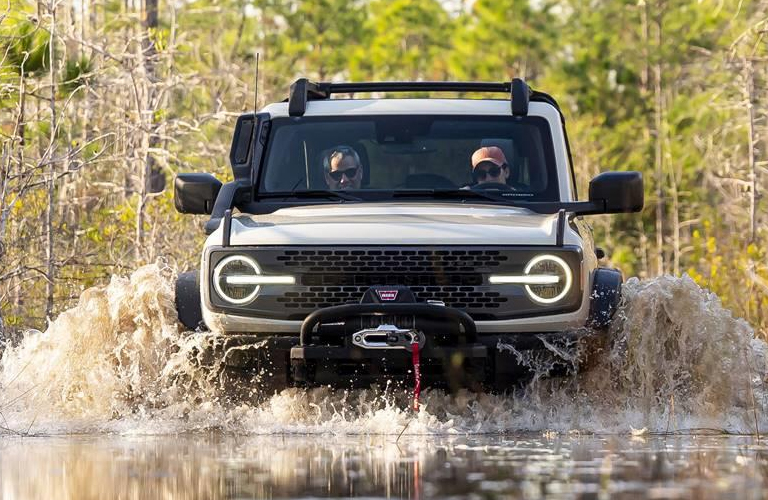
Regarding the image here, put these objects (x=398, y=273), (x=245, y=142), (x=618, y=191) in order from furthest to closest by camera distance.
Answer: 1. (x=245, y=142)
2. (x=618, y=191)
3. (x=398, y=273)

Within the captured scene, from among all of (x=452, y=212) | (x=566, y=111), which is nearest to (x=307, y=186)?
(x=452, y=212)

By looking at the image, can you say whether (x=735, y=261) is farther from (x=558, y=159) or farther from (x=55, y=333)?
(x=55, y=333)

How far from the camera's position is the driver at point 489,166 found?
10727 mm

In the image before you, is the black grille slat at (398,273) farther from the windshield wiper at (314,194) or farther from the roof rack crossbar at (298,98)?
the roof rack crossbar at (298,98)

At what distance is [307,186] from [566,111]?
128 feet

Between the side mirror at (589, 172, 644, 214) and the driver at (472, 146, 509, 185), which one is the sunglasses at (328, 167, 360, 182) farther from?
the side mirror at (589, 172, 644, 214)

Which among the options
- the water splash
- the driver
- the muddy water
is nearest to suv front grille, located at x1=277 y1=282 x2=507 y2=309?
the muddy water

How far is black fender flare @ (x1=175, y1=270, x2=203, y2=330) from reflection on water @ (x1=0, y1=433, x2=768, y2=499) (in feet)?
2.01

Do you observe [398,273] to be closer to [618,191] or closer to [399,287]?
[399,287]

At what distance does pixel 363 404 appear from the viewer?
31.2ft

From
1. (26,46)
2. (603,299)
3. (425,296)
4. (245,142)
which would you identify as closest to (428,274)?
(425,296)

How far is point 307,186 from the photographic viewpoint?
10.7 m

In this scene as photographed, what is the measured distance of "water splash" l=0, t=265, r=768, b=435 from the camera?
941cm

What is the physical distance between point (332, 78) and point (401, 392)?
4585 centimetres
